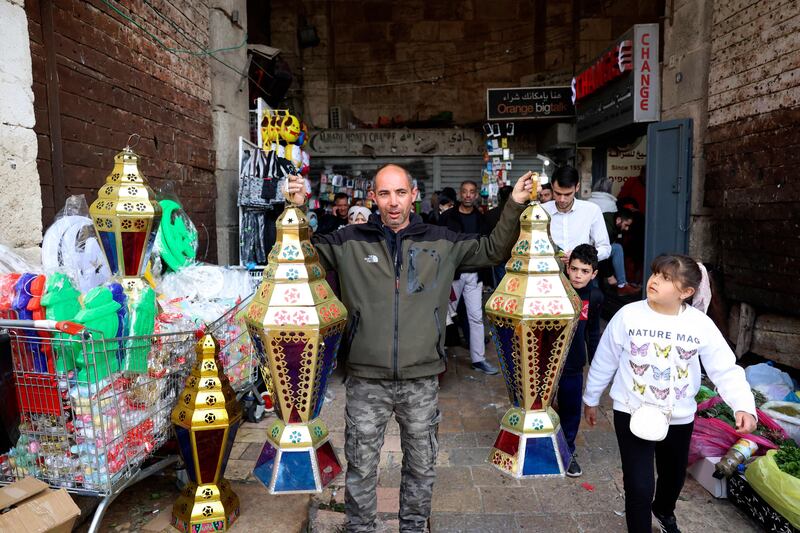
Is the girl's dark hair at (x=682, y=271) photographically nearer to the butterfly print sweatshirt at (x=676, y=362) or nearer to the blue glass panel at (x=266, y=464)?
the butterfly print sweatshirt at (x=676, y=362)

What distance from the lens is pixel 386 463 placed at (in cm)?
347

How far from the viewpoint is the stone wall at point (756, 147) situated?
4.27 metres

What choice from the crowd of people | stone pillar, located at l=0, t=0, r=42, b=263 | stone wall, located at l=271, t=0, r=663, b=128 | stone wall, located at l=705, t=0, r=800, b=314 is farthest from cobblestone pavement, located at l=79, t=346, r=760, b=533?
stone wall, located at l=271, t=0, r=663, b=128

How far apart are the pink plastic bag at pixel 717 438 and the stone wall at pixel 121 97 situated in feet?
13.5

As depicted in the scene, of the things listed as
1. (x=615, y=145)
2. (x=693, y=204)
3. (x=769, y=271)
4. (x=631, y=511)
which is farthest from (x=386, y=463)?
(x=615, y=145)

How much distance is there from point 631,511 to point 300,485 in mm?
1494

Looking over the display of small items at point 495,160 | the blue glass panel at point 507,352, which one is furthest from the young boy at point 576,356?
the display of small items at point 495,160

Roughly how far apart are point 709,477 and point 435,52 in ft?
37.1

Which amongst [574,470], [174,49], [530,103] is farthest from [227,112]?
[530,103]

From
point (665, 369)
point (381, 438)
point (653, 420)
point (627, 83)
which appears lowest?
point (381, 438)

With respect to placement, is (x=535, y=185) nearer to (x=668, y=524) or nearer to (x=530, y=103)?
Answer: (x=668, y=524)

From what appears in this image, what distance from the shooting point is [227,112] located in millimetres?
5848

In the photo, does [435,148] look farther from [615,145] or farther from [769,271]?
[769,271]

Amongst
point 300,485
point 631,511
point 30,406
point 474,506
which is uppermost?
point 30,406
